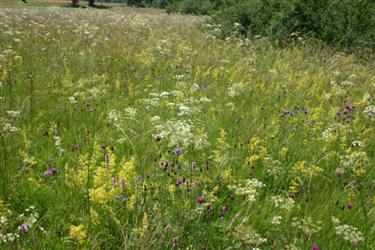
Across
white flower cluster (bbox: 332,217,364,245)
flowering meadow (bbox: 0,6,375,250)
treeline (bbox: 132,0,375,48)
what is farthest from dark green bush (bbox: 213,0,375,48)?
white flower cluster (bbox: 332,217,364,245)

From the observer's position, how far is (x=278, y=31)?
377 inches

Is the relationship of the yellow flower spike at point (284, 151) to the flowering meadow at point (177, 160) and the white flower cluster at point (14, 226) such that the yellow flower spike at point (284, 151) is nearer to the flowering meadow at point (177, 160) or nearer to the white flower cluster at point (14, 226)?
the flowering meadow at point (177, 160)

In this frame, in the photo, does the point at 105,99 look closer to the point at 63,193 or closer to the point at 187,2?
the point at 63,193

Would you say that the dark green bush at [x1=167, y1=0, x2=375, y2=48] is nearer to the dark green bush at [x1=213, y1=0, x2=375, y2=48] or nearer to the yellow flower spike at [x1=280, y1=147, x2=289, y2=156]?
the dark green bush at [x1=213, y1=0, x2=375, y2=48]

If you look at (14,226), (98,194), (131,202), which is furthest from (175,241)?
(14,226)

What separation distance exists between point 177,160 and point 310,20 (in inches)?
347

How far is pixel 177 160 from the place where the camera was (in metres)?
2.57

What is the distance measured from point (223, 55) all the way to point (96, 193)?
19.5 feet

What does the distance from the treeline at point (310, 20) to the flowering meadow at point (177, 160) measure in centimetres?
264

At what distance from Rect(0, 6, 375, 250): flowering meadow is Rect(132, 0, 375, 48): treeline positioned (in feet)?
8.66

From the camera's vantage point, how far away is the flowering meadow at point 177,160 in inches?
77.5

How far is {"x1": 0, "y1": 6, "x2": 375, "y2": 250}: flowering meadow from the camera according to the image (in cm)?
197

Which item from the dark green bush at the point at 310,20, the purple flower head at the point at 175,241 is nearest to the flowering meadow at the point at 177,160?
the purple flower head at the point at 175,241

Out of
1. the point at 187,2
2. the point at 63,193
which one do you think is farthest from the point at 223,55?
the point at 187,2
